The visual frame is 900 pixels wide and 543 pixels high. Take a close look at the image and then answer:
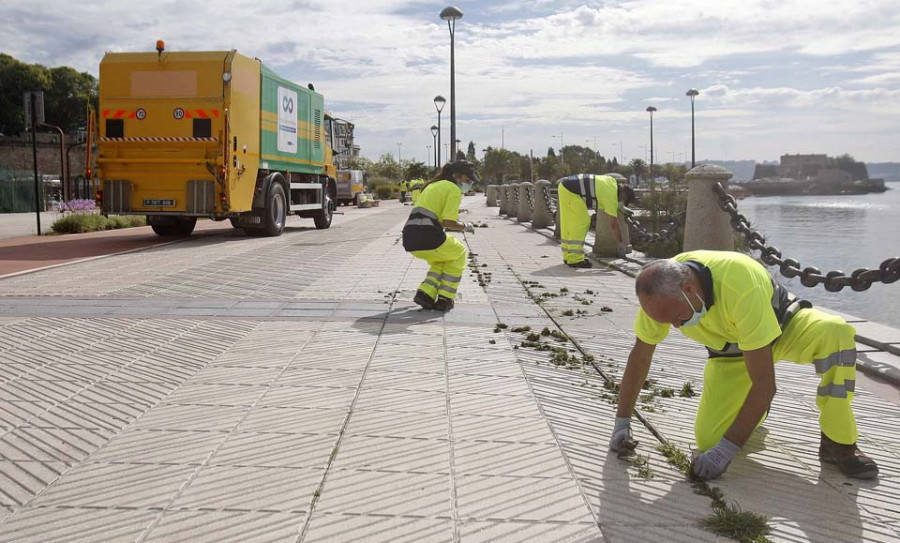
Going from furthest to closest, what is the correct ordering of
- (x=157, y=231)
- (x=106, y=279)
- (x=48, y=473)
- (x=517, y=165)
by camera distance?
(x=517, y=165)
(x=157, y=231)
(x=106, y=279)
(x=48, y=473)

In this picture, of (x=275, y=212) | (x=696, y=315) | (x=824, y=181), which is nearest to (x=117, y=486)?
(x=696, y=315)

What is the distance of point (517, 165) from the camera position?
4013 inches

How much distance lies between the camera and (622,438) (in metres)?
3.95

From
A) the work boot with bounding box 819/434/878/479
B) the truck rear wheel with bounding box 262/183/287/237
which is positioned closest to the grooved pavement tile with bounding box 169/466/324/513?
the work boot with bounding box 819/434/878/479

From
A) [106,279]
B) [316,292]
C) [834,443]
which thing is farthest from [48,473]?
[106,279]

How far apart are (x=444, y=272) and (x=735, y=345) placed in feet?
15.0

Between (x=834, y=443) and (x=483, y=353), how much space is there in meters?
2.87

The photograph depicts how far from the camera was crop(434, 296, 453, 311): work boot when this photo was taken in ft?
26.9

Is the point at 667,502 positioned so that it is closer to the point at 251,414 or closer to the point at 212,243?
the point at 251,414

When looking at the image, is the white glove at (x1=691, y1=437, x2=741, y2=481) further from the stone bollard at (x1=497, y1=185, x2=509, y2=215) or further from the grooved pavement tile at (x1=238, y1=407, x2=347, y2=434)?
the stone bollard at (x1=497, y1=185, x2=509, y2=215)

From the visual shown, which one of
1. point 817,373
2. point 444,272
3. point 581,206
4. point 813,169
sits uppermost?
point 813,169

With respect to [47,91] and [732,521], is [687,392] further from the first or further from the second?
[47,91]

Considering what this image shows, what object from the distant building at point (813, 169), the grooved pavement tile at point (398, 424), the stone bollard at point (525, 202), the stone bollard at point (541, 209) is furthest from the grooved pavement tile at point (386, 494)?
the distant building at point (813, 169)

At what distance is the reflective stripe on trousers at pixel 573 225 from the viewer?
40.2 ft
